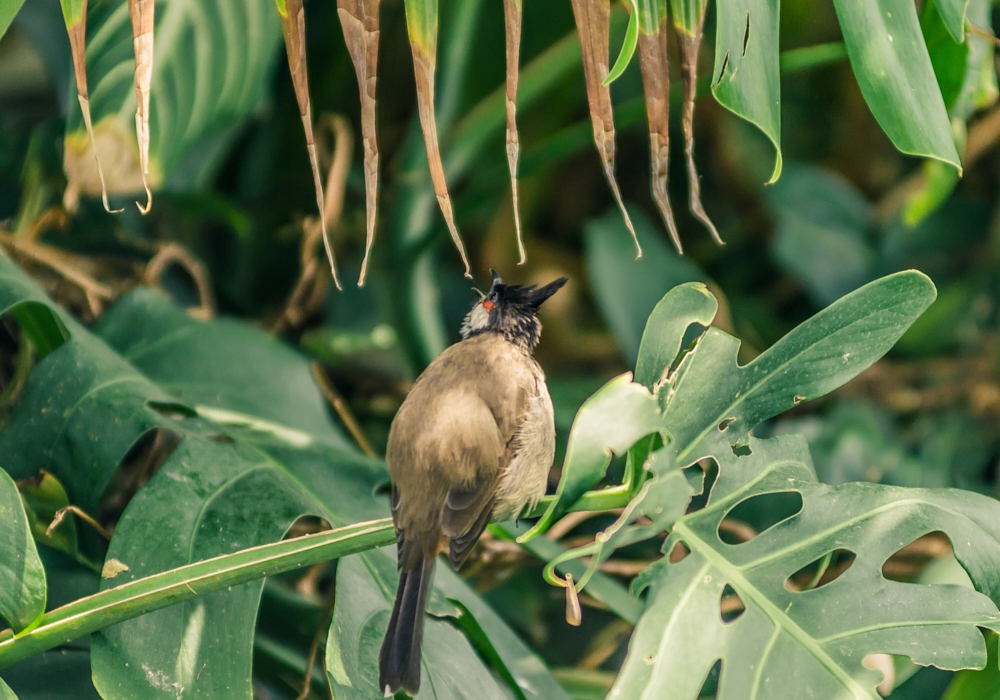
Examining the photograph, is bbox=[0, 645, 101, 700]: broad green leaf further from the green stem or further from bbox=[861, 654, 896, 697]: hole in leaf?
bbox=[861, 654, 896, 697]: hole in leaf

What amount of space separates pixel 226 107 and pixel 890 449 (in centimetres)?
182

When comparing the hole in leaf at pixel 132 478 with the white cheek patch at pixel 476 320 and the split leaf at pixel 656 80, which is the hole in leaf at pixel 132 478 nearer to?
the white cheek patch at pixel 476 320

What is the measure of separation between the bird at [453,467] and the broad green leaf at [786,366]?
0.18 metres

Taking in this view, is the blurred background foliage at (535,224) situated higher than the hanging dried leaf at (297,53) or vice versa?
the hanging dried leaf at (297,53)

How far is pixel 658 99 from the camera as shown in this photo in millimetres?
1053

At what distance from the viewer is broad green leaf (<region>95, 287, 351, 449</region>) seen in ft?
4.77

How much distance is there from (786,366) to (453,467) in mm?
404

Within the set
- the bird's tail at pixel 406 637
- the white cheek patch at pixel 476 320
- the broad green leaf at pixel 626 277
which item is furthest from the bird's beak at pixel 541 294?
the broad green leaf at pixel 626 277

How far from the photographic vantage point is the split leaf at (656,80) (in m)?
1.01

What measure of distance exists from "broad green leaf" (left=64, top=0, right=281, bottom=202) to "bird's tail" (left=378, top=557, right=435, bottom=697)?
0.85 m

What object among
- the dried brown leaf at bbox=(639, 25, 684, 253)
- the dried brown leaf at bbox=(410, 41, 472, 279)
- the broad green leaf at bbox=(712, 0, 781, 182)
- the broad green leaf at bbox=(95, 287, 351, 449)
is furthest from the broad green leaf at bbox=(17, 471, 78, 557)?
the broad green leaf at bbox=(712, 0, 781, 182)

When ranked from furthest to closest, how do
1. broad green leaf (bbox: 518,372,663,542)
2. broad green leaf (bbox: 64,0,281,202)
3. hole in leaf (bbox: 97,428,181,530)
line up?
hole in leaf (bbox: 97,428,181,530), broad green leaf (bbox: 64,0,281,202), broad green leaf (bbox: 518,372,663,542)

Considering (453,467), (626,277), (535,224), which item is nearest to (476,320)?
(453,467)

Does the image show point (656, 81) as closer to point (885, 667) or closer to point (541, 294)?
Result: point (541, 294)
